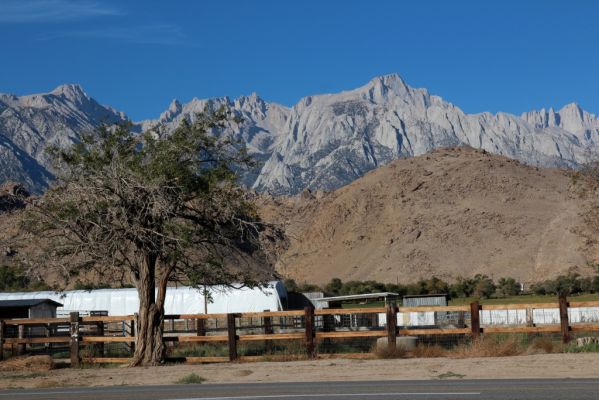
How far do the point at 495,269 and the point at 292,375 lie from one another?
88325mm

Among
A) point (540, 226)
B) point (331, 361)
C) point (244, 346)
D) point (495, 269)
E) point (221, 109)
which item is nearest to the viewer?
point (331, 361)

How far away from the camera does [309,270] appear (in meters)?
125

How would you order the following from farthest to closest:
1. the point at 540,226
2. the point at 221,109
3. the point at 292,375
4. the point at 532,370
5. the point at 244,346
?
the point at 540,226, the point at 244,346, the point at 221,109, the point at 292,375, the point at 532,370

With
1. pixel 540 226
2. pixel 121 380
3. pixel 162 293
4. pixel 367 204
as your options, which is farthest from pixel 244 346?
pixel 367 204

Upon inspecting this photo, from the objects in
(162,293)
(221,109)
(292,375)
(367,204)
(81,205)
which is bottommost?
(292,375)

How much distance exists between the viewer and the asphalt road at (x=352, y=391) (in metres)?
14.2

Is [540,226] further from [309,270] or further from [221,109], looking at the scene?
[221,109]

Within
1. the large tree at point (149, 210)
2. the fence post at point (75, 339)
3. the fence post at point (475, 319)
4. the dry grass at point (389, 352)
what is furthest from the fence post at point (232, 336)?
the fence post at point (475, 319)

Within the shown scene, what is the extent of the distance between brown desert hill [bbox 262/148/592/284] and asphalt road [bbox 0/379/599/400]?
8417 centimetres

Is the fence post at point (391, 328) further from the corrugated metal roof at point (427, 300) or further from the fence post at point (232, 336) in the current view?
the corrugated metal roof at point (427, 300)

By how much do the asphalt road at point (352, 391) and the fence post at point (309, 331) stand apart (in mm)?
6334

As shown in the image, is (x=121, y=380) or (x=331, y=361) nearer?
(x=121, y=380)

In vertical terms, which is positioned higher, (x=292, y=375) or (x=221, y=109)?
(x=221, y=109)

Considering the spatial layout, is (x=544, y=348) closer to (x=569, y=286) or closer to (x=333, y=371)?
(x=333, y=371)
